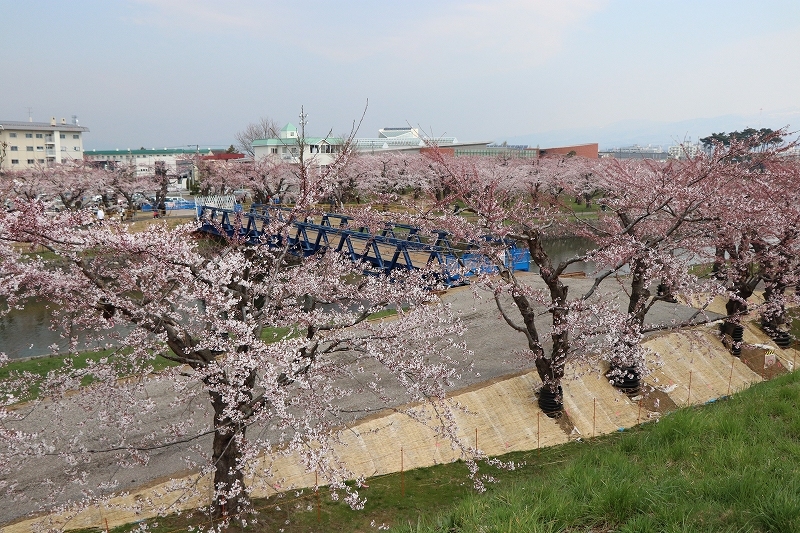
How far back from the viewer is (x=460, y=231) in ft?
32.9

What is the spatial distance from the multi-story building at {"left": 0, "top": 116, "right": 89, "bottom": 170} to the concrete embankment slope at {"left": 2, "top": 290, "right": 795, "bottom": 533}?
54.1 metres

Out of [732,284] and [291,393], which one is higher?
[732,284]

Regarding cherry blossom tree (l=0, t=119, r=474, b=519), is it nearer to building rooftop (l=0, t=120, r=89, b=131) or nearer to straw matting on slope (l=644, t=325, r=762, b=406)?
straw matting on slope (l=644, t=325, r=762, b=406)

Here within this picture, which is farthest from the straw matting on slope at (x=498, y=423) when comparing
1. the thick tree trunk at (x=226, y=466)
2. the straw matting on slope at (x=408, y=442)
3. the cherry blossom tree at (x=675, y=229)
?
the cherry blossom tree at (x=675, y=229)

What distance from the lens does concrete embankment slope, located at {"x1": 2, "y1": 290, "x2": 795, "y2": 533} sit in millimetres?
7465

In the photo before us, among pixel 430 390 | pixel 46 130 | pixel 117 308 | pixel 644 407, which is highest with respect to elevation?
pixel 46 130

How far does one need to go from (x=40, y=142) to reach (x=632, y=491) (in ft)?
214

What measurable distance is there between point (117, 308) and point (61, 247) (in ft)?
3.28

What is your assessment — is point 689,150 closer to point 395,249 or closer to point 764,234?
point 764,234

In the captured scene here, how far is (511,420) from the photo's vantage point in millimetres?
10078

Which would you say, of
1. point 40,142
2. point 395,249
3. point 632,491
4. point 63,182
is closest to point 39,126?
point 40,142

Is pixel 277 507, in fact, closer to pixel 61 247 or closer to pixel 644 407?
pixel 61 247

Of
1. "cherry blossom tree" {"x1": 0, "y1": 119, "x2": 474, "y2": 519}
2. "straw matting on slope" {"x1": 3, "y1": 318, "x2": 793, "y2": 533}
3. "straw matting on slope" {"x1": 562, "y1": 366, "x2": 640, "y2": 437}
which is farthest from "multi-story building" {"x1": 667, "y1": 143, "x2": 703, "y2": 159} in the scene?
"cherry blossom tree" {"x1": 0, "y1": 119, "x2": 474, "y2": 519}

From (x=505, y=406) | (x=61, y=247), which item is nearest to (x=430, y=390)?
(x=505, y=406)
